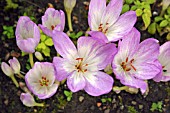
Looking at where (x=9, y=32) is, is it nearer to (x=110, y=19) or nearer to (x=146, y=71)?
(x=110, y=19)

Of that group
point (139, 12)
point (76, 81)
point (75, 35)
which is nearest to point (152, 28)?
point (139, 12)

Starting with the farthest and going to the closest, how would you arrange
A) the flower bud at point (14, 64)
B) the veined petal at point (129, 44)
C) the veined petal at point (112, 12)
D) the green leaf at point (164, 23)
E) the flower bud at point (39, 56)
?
the green leaf at point (164, 23) → the flower bud at point (39, 56) → the flower bud at point (14, 64) → the veined petal at point (112, 12) → the veined petal at point (129, 44)

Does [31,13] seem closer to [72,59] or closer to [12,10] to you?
[12,10]

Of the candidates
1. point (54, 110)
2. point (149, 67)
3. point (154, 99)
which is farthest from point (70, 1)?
point (154, 99)

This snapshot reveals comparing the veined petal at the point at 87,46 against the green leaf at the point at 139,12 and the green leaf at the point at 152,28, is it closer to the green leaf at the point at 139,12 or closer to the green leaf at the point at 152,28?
the green leaf at the point at 139,12

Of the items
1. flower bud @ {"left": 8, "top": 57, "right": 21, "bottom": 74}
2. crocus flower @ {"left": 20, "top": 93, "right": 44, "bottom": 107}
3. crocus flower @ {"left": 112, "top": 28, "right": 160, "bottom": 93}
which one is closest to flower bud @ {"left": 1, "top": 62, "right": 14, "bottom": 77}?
flower bud @ {"left": 8, "top": 57, "right": 21, "bottom": 74}

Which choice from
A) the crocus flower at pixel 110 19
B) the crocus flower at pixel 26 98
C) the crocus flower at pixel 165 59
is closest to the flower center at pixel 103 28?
the crocus flower at pixel 110 19
